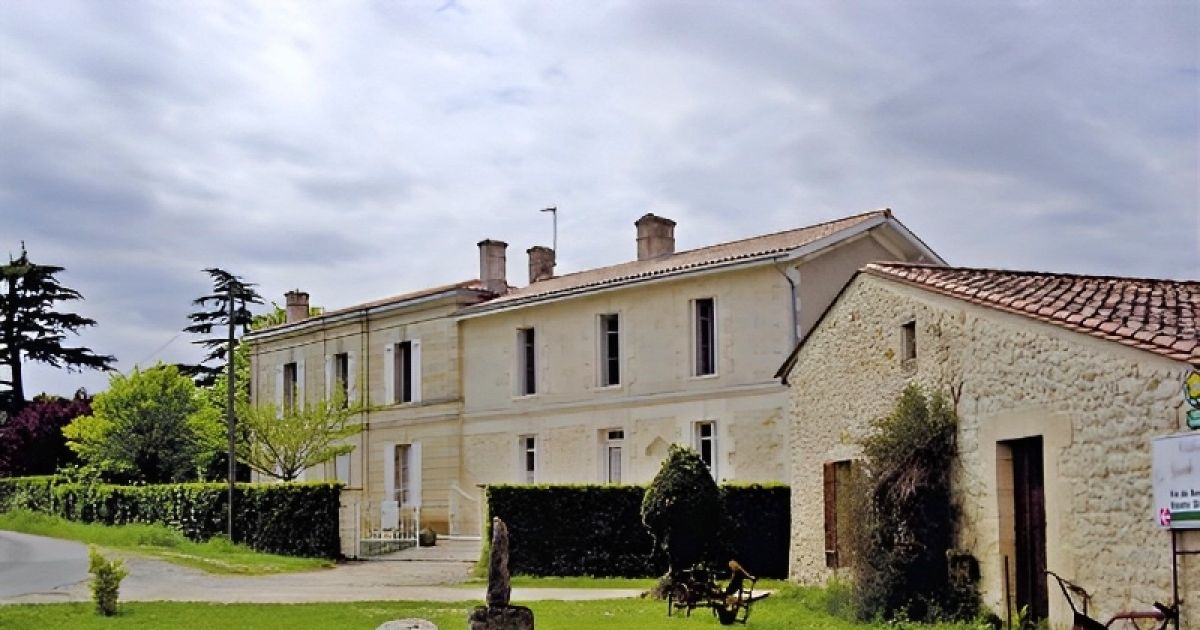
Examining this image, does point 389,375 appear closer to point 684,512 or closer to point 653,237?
point 653,237

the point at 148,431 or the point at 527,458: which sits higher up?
the point at 148,431

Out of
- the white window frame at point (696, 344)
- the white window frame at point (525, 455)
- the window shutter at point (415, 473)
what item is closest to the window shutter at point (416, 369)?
the window shutter at point (415, 473)

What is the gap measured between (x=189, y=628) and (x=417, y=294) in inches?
838

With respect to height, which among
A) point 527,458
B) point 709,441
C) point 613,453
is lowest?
point 527,458

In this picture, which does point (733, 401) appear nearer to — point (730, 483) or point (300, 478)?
point (730, 483)

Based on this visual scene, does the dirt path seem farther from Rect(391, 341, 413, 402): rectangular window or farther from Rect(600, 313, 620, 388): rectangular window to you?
Rect(391, 341, 413, 402): rectangular window

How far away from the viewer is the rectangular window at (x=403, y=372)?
36.8m

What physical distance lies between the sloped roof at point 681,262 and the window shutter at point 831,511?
9749 millimetres

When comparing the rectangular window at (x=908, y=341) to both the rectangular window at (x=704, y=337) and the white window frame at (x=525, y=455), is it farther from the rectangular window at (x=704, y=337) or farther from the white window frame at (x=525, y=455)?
the white window frame at (x=525, y=455)

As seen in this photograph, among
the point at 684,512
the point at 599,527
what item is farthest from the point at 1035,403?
the point at 599,527

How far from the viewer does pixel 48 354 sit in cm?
5772

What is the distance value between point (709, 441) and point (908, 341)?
1326 centimetres

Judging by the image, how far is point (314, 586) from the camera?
885 inches

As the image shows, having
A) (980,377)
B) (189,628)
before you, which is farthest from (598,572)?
(980,377)
